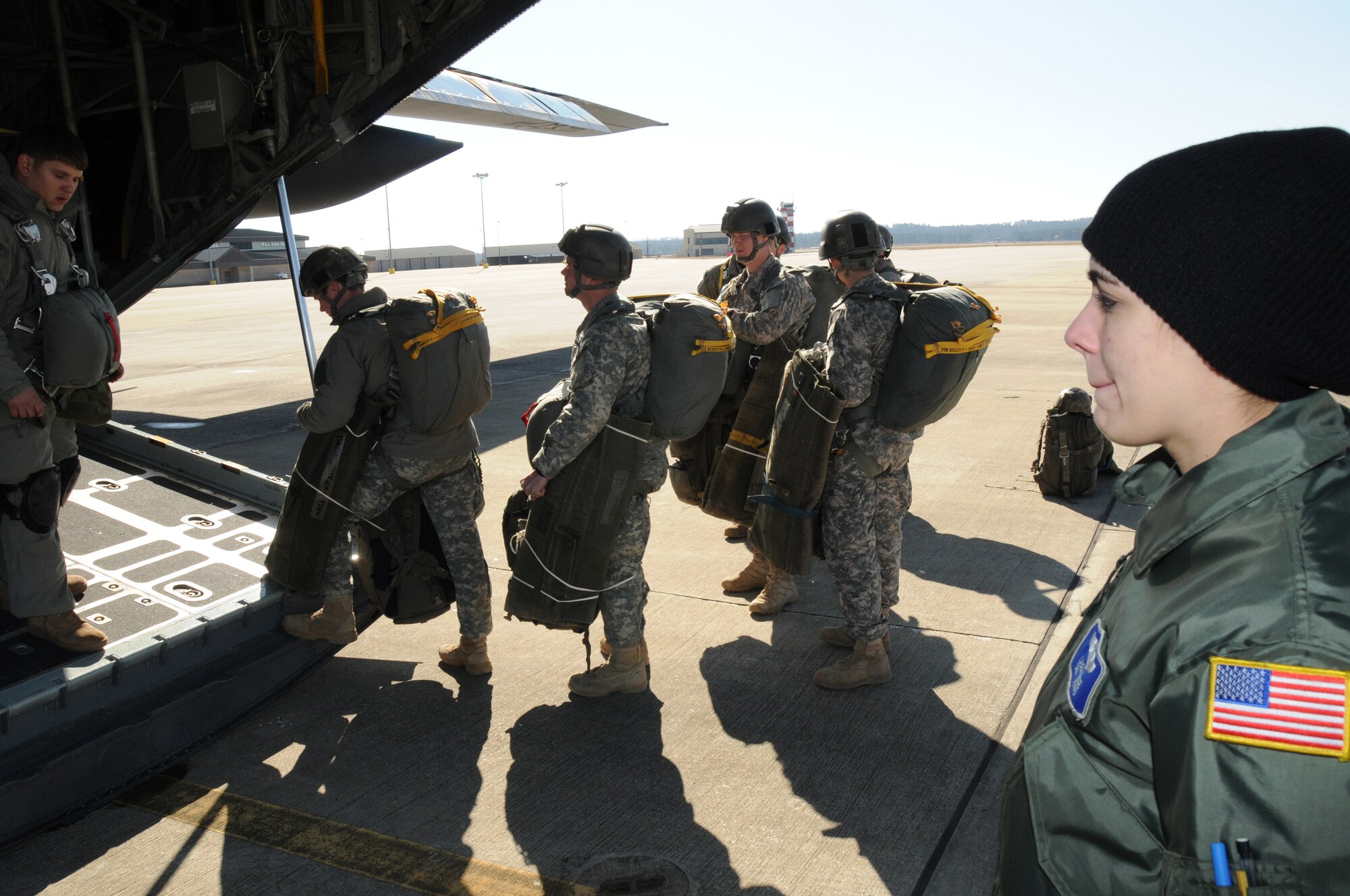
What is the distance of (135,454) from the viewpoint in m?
5.98

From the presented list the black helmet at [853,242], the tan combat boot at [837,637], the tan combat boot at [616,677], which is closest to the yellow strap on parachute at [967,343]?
the black helmet at [853,242]

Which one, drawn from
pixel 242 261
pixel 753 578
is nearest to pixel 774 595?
pixel 753 578

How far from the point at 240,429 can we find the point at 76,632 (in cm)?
647

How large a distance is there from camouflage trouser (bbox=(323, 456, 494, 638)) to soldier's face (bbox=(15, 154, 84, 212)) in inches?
69.0

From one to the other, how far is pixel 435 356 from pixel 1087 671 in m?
3.29

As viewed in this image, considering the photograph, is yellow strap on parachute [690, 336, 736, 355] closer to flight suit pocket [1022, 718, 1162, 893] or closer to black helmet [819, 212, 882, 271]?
black helmet [819, 212, 882, 271]

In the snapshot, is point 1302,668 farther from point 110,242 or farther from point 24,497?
point 110,242

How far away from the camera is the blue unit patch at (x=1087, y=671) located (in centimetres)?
118

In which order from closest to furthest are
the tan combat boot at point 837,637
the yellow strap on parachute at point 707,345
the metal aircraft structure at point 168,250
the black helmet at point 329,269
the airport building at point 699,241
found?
the metal aircraft structure at point 168,250
the yellow strap on parachute at point 707,345
the black helmet at point 329,269
the tan combat boot at point 837,637
the airport building at point 699,241

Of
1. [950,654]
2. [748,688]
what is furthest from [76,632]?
[950,654]

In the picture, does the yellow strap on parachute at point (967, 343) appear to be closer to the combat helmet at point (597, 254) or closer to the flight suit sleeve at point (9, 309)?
the combat helmet at point (597, 254)

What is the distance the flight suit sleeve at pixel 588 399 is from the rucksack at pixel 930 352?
1205 mm

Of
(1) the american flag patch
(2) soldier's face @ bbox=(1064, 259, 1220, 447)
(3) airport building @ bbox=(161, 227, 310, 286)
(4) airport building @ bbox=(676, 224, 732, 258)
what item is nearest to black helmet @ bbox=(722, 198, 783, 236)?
(2) soldier's face @ bbox=(1064, 259, 1220, 447)

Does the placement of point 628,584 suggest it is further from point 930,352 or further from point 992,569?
point 992,569
